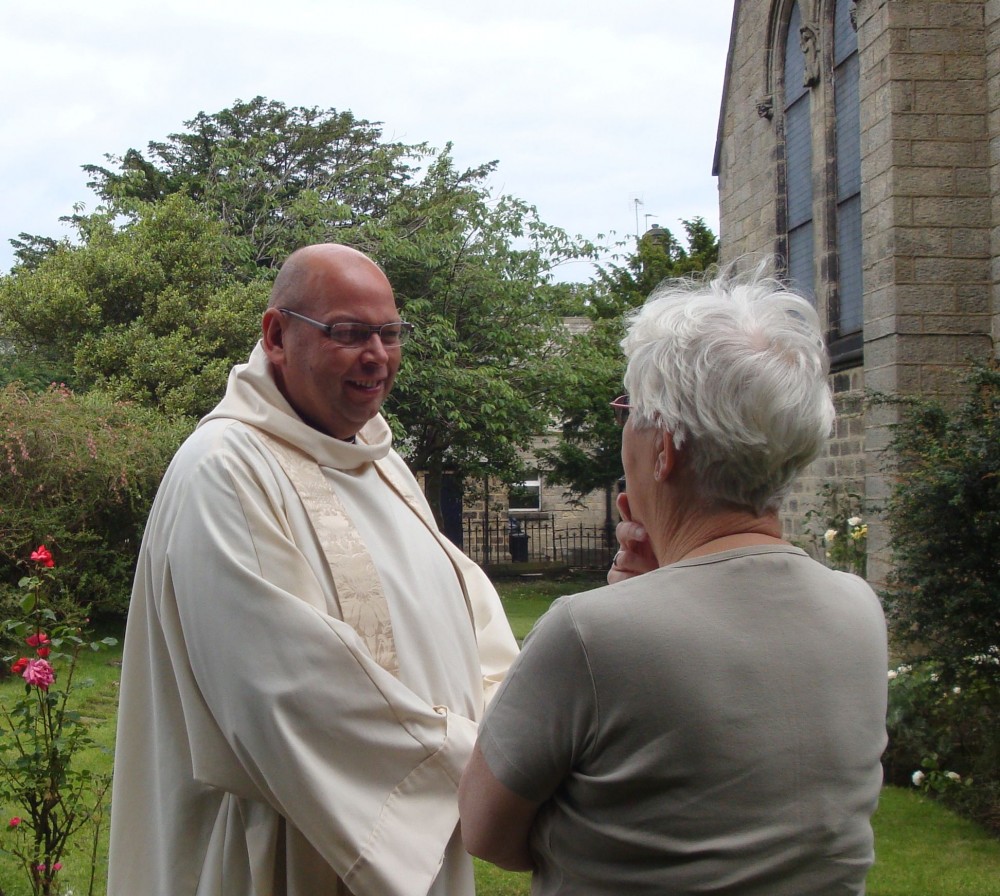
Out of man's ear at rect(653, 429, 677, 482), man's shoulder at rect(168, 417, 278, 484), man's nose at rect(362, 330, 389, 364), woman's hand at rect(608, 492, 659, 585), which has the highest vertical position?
man's nose at rect(362, 330, 389, 364)

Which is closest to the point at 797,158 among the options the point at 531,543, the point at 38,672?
the point at 38,672

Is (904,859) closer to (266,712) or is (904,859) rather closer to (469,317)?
(266,712)

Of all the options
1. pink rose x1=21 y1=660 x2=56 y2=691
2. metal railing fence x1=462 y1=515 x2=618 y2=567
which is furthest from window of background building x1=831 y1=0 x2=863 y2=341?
metal railing fence x1=462 y1=515 x2=618 y2=567

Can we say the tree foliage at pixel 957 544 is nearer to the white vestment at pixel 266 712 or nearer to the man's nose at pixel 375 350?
Answer: the man's nose at pixel 375 350

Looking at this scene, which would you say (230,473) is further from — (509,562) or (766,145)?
(509,562)

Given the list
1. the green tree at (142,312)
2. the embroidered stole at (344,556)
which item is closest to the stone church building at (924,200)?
the embroidered stole at (344,556)

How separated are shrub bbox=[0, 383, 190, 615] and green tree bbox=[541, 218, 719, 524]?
30.8 ft

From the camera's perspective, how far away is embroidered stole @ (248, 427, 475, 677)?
2539mm

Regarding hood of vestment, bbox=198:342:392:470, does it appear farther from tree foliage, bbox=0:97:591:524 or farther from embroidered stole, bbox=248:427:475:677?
tree foliage, bbox=0:97:591:524

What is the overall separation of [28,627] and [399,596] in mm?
2102

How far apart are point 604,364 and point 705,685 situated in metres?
19.7

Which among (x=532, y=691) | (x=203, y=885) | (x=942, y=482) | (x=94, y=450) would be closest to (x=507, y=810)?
(x=532, y=691)

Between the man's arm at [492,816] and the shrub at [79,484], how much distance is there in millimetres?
9425

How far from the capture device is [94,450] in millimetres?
11492
